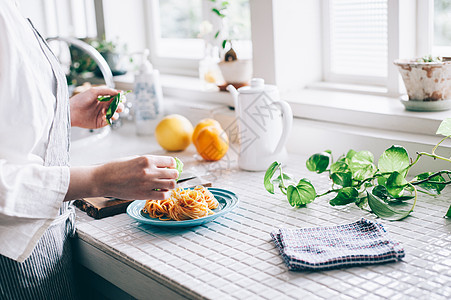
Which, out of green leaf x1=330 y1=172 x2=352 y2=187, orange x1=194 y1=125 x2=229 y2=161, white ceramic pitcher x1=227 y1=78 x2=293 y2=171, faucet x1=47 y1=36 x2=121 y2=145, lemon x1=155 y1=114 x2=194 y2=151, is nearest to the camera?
green leaf x1=330 y1=172 x2=352 y2=187

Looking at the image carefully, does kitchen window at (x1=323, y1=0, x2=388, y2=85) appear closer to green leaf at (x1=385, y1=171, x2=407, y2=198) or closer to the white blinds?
the white blinds

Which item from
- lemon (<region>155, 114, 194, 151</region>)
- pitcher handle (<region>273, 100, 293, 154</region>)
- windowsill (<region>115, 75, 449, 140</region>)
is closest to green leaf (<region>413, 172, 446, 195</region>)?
windowsill (<region>115, 75, 449, 140</region>)

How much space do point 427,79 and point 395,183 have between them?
368 millimetres

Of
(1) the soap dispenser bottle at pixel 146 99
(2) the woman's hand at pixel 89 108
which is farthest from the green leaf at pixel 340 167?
(1) the soap dispenser bottle at pixel 146 99

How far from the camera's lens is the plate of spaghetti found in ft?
3.72

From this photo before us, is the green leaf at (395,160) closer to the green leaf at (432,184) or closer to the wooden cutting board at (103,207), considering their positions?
the green leaf at (432,184)

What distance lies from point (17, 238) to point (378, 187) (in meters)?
0.72

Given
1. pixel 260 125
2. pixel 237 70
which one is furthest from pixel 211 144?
pixel 237 70

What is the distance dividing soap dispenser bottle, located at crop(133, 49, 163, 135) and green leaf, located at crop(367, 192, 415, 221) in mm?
1055

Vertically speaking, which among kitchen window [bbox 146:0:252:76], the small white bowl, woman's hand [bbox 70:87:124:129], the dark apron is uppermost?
kitchen window [bbox 146:0:252:76]

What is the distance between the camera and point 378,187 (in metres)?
1.20

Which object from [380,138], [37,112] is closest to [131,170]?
[37,112]

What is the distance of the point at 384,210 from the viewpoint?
1.13 m

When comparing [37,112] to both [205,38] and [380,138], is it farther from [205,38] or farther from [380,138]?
[205,38]
